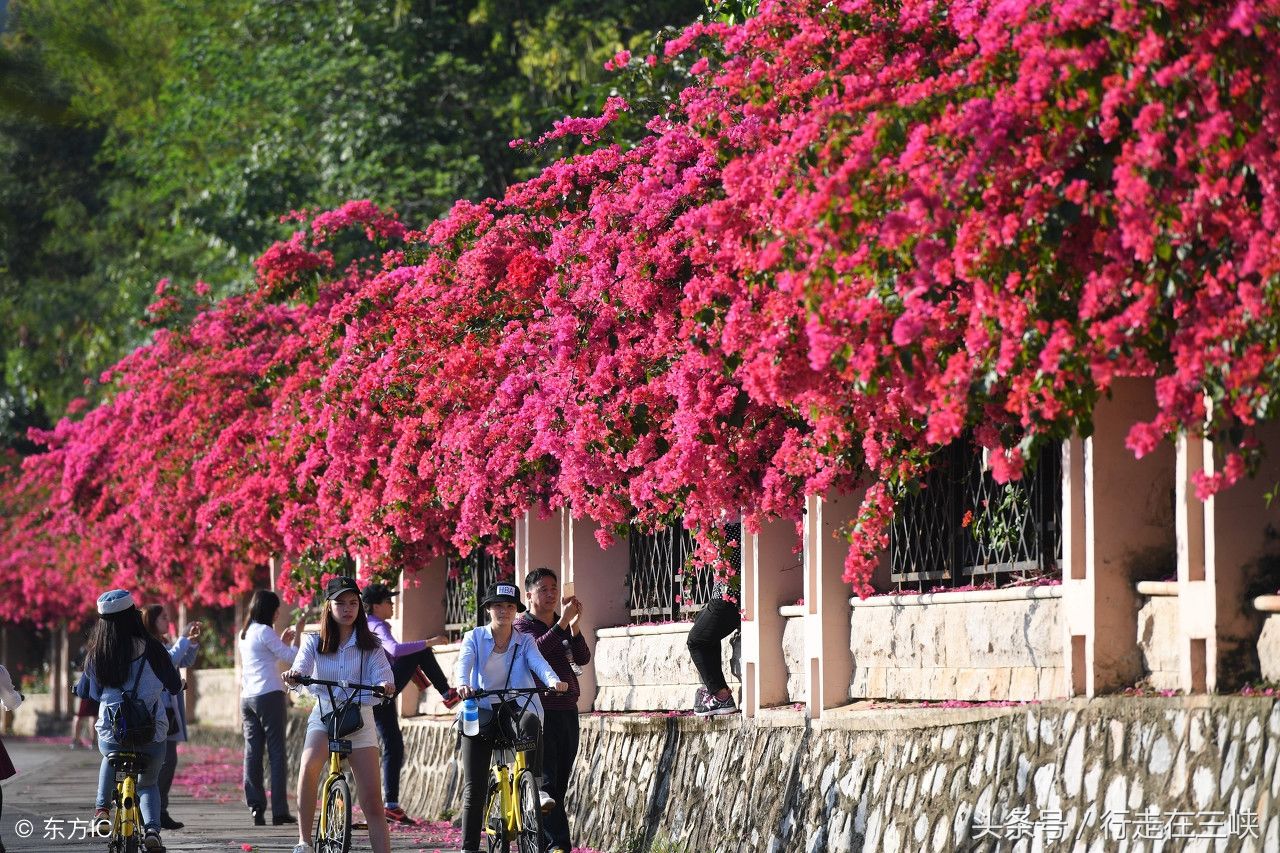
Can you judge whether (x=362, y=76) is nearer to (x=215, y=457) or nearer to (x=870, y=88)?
(x=215, y=457)

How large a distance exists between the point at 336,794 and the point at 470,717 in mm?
898

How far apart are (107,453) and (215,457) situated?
8.08m

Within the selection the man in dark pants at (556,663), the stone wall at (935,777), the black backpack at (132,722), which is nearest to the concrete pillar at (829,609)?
the stone wall at (935,777)

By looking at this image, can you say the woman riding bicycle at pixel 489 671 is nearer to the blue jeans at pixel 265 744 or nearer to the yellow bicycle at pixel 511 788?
the yellow bicycle at pixel 511 788

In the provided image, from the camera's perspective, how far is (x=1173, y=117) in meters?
7.89

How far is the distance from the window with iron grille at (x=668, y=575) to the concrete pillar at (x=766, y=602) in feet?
1.21

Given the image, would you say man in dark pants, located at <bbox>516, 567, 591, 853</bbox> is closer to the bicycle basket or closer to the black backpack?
the bicycle basket

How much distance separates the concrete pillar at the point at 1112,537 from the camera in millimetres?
10328

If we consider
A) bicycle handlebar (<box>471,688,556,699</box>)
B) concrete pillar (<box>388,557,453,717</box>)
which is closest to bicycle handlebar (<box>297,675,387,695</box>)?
bicycle handlebar (<box>471,688,556,699</box>)

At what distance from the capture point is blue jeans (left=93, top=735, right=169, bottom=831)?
42.1 feet

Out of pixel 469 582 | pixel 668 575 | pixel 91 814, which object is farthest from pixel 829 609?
pixel 91 814

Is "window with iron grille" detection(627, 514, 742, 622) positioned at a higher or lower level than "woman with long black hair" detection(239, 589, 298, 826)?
higher

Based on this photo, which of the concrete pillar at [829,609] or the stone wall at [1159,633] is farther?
the concrete pillar at [829,609]

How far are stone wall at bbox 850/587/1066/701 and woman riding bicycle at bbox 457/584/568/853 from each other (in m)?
2.00
